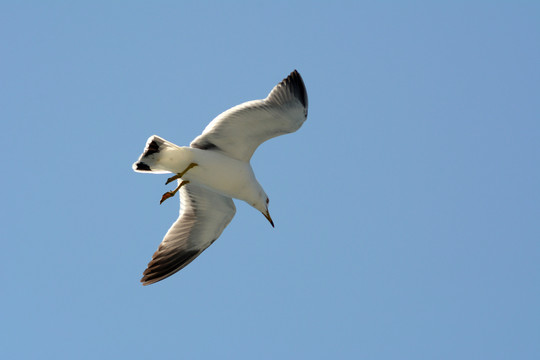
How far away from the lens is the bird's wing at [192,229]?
420 inches

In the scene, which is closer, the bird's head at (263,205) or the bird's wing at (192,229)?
the bird's head at (263,205)

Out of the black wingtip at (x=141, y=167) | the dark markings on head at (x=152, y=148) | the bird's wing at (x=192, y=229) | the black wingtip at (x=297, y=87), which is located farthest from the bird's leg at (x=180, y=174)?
the black wingtip at (x=297, y=87)

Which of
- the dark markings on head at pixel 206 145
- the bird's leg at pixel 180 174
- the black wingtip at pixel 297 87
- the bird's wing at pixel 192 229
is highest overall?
the black wingtip at pixel 297 87

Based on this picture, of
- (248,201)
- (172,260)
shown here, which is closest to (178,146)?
(248,201)

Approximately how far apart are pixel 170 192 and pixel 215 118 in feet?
4.04

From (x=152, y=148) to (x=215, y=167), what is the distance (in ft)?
2.86

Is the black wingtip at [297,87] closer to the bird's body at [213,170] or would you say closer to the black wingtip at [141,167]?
the bird's body at [213,170]

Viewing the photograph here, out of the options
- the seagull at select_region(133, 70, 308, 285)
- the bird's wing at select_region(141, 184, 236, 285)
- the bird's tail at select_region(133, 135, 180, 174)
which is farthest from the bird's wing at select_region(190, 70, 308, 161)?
the bird's wing at select_region(141, 184, 236, 285)

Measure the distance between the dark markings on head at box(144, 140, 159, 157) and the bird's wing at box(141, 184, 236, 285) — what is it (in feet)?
4.88

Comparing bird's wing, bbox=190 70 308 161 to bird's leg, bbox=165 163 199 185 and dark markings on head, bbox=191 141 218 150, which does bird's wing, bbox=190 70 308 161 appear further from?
bird's leg, bbox=165 163 199 185

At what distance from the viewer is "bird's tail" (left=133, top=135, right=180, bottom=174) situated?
9.33 meters

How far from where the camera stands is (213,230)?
426 inches

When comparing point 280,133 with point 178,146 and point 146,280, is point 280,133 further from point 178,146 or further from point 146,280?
point 146,280

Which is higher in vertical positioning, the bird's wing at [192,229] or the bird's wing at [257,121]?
the bird's wing at [257,121]
